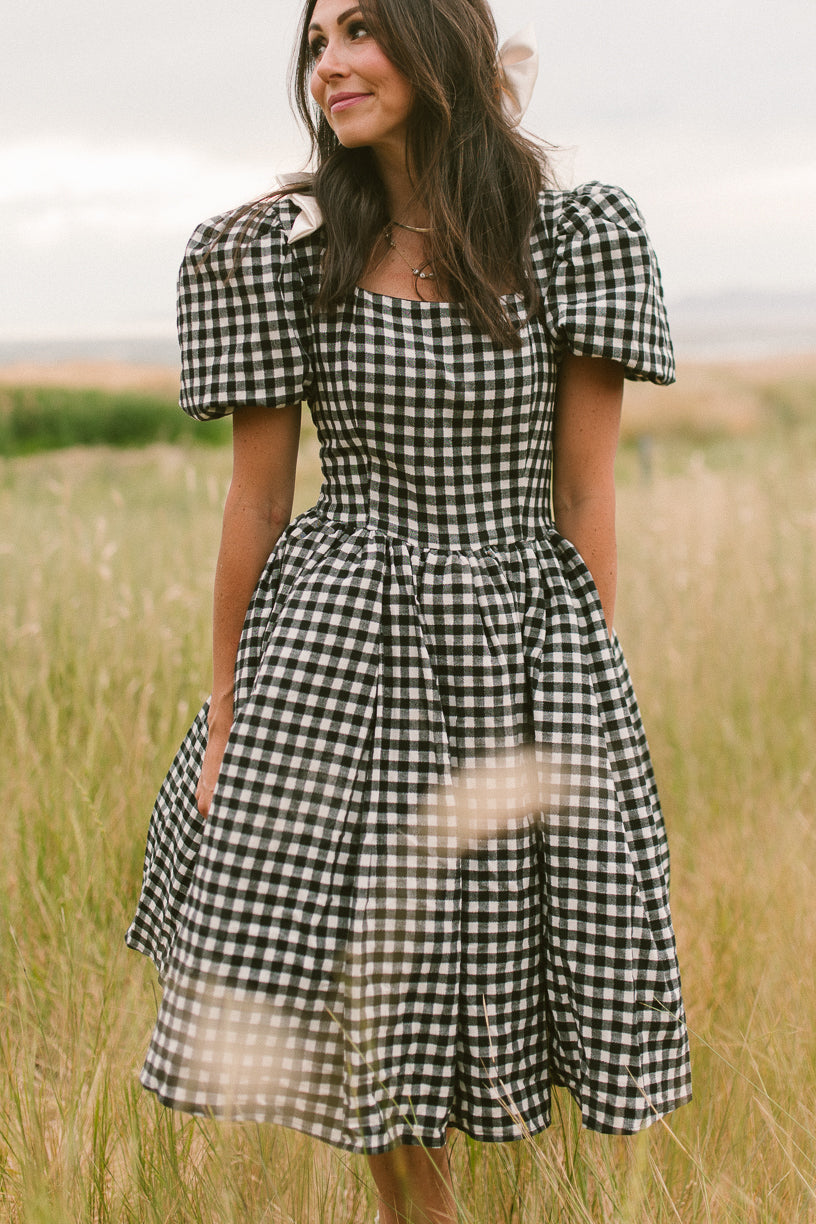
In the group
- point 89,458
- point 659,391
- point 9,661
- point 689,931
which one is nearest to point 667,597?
point 689,931

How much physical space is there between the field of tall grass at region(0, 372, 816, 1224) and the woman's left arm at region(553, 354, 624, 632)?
0.78m

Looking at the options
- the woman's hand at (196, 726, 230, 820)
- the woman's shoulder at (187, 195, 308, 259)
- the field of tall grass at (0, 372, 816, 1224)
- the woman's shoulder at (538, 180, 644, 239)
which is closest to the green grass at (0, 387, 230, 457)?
the field of tall grass at (0, 372, 816, 1224)

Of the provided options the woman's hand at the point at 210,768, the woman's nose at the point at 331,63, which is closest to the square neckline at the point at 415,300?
the woman's nose at the point at 331,63

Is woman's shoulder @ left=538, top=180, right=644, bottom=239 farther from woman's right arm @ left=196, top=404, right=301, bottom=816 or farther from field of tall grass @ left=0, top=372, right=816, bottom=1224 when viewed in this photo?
field of tall grass @ left=0, top=372, right=816, bottom=1224

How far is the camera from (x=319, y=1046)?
150 cm

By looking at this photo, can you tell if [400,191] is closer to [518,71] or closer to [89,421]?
[518,71]

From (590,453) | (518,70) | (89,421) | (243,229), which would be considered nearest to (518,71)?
(518,70)

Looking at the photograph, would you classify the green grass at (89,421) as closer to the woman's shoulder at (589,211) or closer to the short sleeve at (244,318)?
the short sleeve at (244,318)

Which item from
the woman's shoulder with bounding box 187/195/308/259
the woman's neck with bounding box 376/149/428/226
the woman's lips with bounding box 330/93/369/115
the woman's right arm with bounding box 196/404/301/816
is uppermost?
the woman's lips with bounding box 330/93/369/115

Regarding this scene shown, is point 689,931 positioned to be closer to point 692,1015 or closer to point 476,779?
point 692,1015

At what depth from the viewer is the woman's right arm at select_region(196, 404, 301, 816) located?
1.70 m

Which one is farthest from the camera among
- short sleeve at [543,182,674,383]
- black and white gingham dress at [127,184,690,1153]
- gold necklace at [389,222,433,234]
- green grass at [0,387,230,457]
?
green grass at [0,387,230,457]

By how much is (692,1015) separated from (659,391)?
16535mm

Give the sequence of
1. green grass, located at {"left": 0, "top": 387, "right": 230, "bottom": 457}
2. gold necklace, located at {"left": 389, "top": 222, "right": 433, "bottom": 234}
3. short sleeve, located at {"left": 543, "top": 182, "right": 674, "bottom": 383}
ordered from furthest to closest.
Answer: green grass, located at {"left": 0, "top": 387, "right": 230, "bottom": 457} < gold necklace, located at {"left": 389, "top": 222, "right": 433, "bottom": 234} < short sleeve, located at {"left": 543, "top": 182, "right": 674, "bottom": 383}
